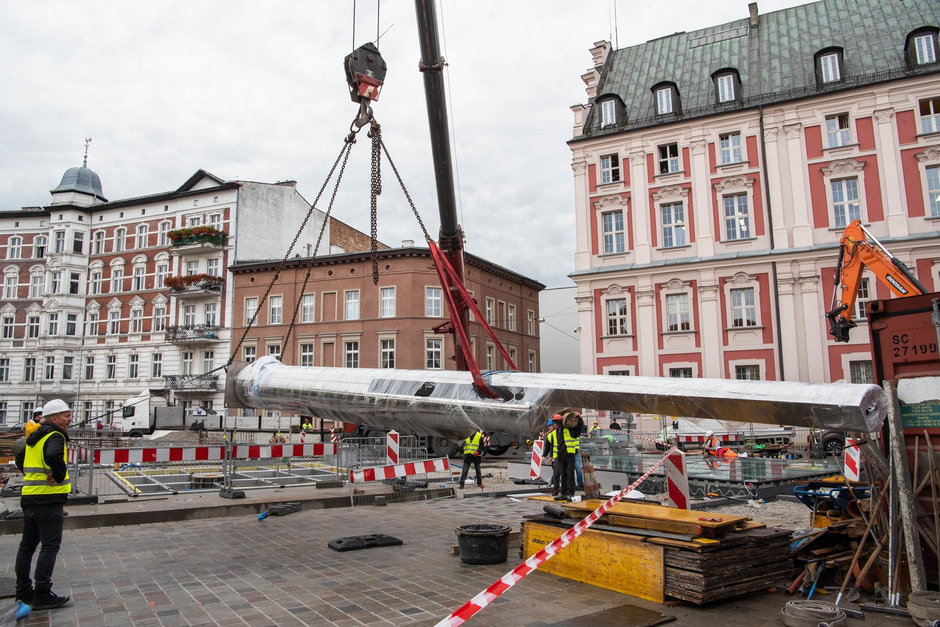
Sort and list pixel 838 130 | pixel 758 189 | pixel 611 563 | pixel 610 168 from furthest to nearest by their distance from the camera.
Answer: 1. pixel 610 168
2. pixel 758 189
3. pixel 838 130
4. pixel 611 563

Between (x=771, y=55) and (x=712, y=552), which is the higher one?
(x=771, y=55)

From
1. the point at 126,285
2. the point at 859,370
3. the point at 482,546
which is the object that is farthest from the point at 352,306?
the point at 482,546

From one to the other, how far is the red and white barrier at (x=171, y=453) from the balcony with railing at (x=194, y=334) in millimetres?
28560

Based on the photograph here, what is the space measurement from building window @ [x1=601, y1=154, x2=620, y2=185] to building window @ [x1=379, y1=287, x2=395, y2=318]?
14039 millimetres

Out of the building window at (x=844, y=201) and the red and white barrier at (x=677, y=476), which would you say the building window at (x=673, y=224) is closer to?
the building window at (x=844, y=201)

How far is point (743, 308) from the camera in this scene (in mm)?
28406

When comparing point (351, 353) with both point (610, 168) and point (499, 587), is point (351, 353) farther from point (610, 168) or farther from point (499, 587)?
point (499, 587)

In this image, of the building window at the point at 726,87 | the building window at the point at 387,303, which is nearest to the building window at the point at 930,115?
the building window at the point at 726,87

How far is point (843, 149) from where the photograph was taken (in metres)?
27.6

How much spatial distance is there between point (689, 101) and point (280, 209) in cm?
2696

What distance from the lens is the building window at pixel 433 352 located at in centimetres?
3800

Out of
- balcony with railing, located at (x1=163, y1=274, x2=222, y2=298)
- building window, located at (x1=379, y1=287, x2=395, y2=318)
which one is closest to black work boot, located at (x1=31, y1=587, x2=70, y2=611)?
building window, located at (x1=379, y1=287, x2=395, y2=318)

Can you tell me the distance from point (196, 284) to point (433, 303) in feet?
51.5

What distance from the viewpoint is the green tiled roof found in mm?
28922
